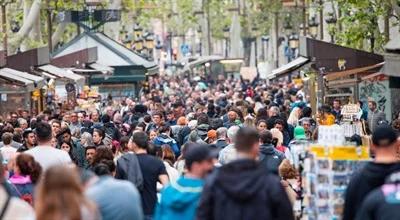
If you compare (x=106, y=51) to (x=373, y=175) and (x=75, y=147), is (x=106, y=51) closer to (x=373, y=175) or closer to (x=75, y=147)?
(x=75, y=147)

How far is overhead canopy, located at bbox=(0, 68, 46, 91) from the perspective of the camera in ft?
112

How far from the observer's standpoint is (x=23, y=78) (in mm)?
34750

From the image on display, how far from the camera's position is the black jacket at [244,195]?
36.2 ft

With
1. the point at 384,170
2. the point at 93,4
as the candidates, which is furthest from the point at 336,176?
the point at 93,4

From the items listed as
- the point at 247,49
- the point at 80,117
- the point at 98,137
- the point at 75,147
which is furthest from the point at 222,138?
the point at 247,49

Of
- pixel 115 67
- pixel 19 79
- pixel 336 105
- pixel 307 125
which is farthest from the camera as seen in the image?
pixel 115 67

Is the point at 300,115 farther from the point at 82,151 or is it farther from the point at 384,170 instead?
the point at 384,170

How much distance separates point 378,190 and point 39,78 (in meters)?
26.3

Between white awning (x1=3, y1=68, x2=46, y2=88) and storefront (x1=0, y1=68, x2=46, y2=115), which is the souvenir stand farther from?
white awning (x1=3, y1=68, x2=46, y2=88)

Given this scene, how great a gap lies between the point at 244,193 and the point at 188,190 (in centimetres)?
105

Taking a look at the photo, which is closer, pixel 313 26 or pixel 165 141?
pixel 165 141

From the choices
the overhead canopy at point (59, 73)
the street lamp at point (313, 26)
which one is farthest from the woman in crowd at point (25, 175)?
the street lamp at point (313, 26)

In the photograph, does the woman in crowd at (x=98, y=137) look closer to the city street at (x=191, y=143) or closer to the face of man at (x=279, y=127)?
the city street at (x=191, y=143)

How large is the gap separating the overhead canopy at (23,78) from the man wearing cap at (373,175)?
22.4 metres
